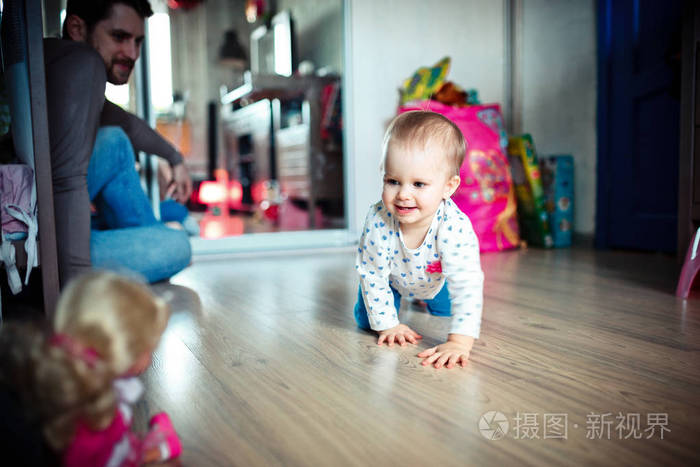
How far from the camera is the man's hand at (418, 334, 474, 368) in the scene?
3.10 feet

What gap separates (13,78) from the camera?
1.18 metres

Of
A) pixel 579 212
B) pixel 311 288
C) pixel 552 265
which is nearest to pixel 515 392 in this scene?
pixel 311 288

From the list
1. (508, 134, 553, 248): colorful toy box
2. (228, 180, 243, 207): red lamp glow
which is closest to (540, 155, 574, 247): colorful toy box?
(508, 134, 553, 248): colorful toy box

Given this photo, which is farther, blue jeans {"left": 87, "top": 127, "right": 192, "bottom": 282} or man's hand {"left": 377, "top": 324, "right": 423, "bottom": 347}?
blue jeans {"left": 87, "top": 127, "right": 192, "bottom": 282}

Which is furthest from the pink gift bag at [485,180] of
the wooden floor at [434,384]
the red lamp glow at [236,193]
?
the red lamp glow at [236,193]

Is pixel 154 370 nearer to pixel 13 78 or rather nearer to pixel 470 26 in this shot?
pixel 13 78

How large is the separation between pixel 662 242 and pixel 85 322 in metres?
2.30

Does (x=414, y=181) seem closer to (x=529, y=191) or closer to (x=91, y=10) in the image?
(x=91, y=10)

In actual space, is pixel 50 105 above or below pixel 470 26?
below

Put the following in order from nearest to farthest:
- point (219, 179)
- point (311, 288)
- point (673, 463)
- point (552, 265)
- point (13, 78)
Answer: point (673, 463), point (13, 78), point (311, 288), point (552, 265), point (219, 179)

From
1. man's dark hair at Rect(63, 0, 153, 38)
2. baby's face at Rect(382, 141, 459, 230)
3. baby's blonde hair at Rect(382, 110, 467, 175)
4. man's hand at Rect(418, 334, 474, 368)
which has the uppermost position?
man's dark hair at Rect(63, 0, 153, 38)

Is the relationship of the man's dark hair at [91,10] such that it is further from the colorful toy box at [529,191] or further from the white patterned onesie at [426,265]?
the colorful toy box at [529,191]

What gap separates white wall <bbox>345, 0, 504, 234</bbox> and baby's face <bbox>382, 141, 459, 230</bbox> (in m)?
1.61

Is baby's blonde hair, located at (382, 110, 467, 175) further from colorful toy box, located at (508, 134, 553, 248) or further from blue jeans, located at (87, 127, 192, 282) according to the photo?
colorful toy box, located at (508, 134, 553, 248)
